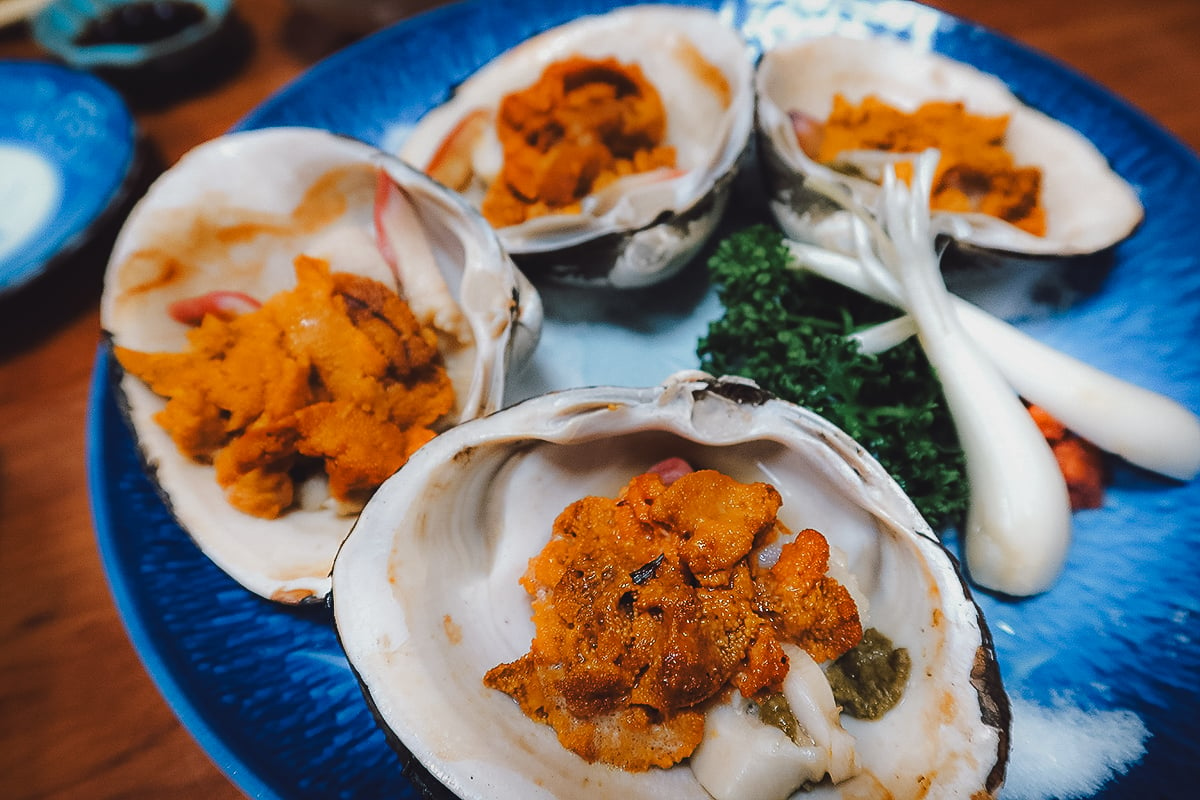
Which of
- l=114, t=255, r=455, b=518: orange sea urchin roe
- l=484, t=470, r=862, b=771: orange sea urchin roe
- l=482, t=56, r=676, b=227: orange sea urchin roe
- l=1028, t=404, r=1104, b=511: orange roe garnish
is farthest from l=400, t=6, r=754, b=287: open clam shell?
l=1028, t=404, r=1104, b=511: orange roe garnish

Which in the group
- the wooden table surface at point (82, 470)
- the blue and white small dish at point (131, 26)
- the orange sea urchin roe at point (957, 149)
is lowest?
the wooden table surface at point (82, 470)

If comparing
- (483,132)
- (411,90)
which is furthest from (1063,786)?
(411,90)

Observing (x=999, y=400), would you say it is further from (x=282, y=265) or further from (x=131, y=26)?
(x=131, y=26)

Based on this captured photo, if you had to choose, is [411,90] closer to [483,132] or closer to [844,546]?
[483,132]

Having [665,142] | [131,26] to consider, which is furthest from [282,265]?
[131,26]

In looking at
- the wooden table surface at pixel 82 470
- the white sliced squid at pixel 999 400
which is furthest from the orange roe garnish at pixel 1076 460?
the wooden table surface at pixel 82 470

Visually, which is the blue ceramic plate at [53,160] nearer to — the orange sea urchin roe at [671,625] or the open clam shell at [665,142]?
the open clam shell at [665,142]
